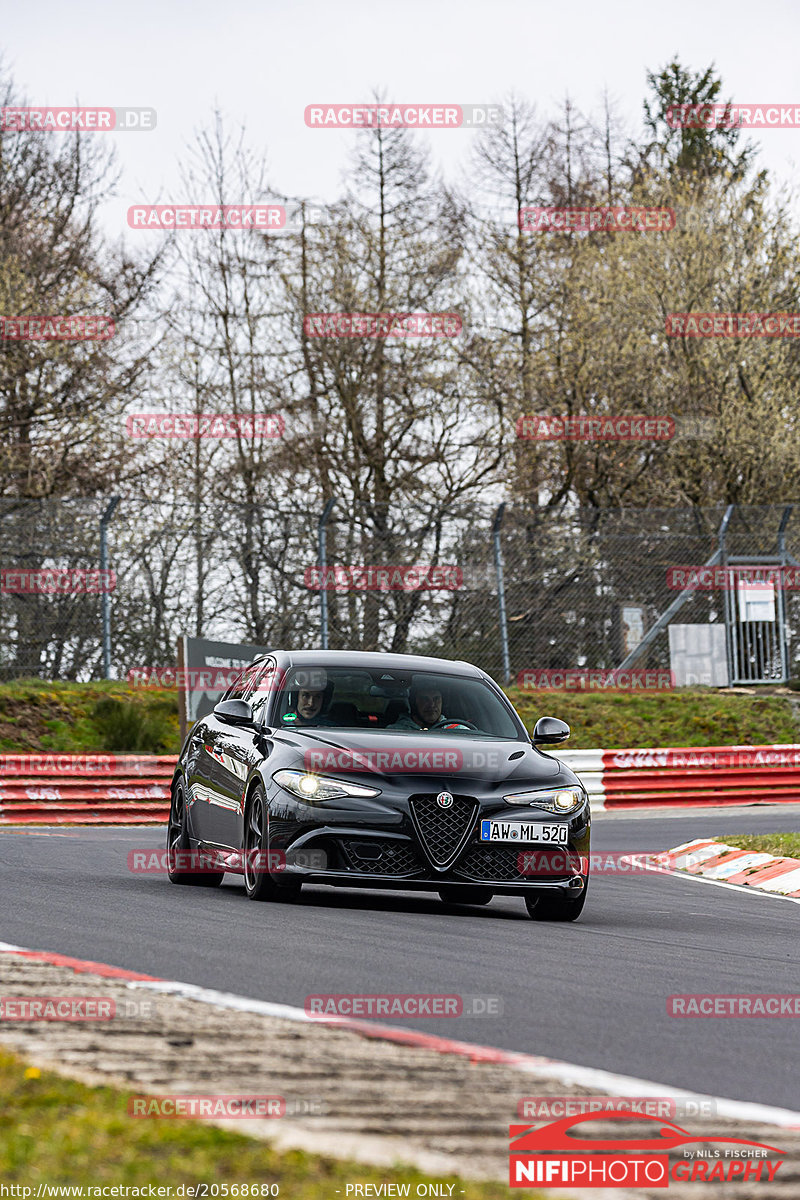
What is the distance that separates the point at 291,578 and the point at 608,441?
1180 cm

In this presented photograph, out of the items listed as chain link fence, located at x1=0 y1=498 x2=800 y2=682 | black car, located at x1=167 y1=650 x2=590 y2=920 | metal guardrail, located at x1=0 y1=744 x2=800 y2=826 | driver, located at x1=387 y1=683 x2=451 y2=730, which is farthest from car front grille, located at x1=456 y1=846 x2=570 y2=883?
chain link fence, located at x1=0 y1=498 x2=800 y2=682

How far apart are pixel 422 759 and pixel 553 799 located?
808 millimetres

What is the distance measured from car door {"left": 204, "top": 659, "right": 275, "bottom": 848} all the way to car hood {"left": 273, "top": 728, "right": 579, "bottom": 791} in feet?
1.09

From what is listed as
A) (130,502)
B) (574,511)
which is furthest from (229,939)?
(574,511)

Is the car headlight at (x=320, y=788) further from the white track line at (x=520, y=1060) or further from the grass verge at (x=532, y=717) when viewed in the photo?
the grass verge at (x=532, y=717)

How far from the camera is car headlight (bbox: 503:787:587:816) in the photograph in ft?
31.7

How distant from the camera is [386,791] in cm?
935

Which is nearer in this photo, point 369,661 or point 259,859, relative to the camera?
point 259,859

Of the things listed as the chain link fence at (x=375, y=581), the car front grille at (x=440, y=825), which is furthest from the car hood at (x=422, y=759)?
the chain link fence at (x=375, y=581)

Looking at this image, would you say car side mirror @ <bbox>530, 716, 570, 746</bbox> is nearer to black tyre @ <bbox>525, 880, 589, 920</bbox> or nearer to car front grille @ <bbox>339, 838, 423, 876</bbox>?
black tyre @ <bbox>525, 880, 589, 920</bbox>

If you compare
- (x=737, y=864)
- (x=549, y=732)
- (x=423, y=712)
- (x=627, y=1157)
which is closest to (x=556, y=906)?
(x=549, y=732)

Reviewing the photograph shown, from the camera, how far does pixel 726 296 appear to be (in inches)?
1286

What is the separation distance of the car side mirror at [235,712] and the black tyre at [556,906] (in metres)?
2.04

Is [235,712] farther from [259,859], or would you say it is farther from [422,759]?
[422,759]
